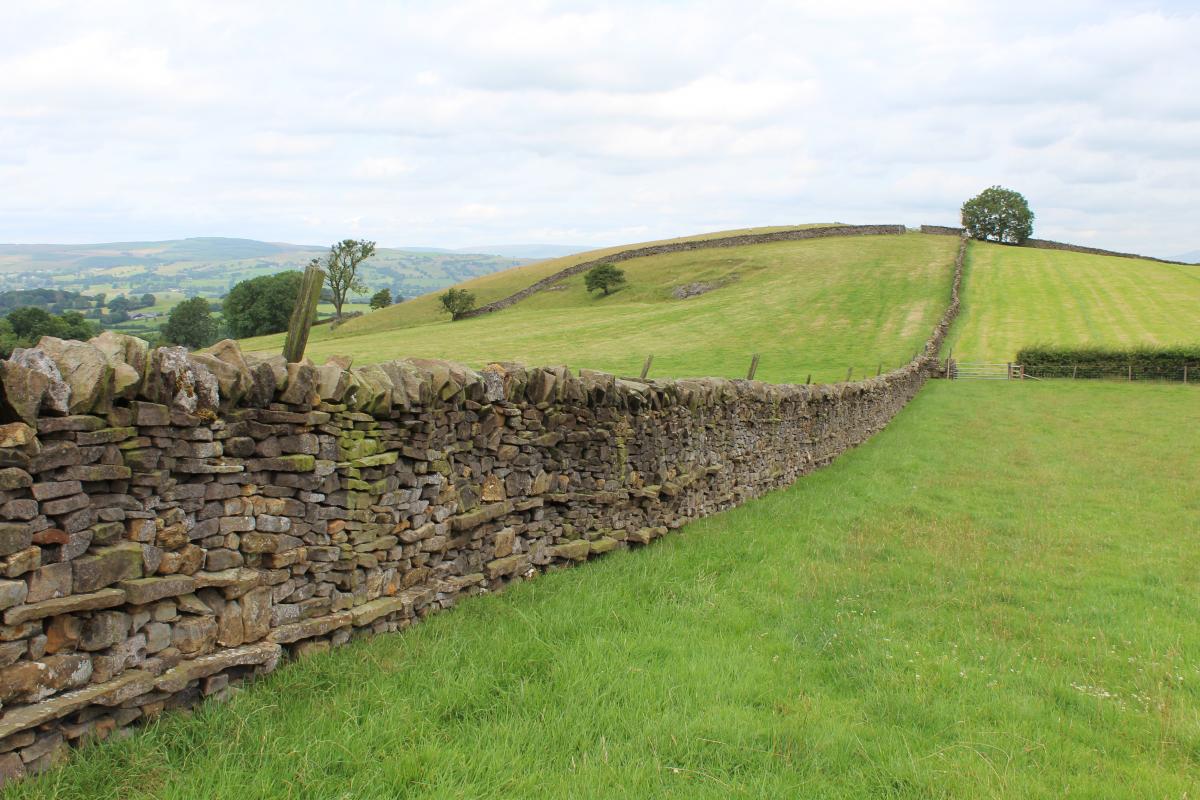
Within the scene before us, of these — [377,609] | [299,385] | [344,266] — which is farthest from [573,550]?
[344,266]

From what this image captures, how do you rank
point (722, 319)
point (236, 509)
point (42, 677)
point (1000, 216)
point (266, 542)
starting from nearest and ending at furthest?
point (42, 677) → point (236, 509) → point (266, 542) → point (722, 319) → point (1000, 216)

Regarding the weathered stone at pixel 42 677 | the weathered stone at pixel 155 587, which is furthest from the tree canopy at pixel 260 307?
the weathered stone at pixel 42 677

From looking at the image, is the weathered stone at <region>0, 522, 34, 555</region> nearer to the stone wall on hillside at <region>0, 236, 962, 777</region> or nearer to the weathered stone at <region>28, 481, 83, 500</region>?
the stone wall on hillside at <region>0, 236, 962, 777</region>

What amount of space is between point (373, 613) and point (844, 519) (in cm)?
740

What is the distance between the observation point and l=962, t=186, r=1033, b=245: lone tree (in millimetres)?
96494

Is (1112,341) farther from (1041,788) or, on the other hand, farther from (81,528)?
(81,528)

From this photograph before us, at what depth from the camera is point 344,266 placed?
243 ft

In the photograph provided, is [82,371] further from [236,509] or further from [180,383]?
[236,509]

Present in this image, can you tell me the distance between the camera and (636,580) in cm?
734

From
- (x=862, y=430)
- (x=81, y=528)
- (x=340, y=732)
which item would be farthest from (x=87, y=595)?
(x=862, y=430)

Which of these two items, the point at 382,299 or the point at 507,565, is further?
the point at 382,299

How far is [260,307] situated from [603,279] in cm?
3276

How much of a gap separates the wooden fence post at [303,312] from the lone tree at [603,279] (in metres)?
63.3

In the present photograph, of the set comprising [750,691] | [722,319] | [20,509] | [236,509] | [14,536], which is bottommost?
[750,691]
